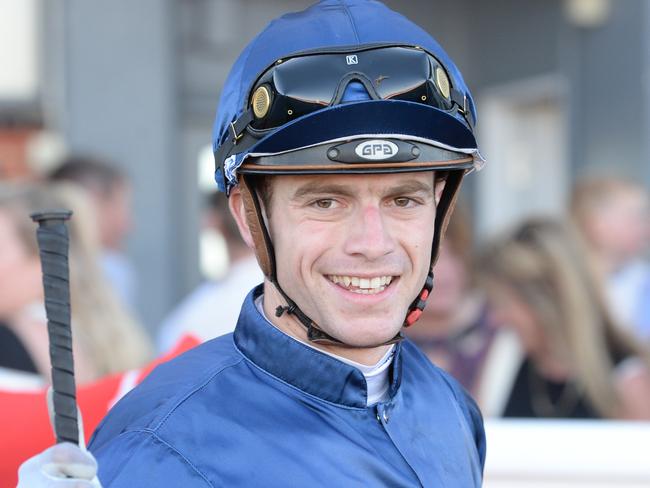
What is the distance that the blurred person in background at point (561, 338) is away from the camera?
3.88 metres

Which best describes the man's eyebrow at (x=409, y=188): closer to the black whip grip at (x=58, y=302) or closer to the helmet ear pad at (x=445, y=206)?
the helmet ear pad at (x=445, y=206)

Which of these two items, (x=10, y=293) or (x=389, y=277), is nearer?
(x=389, y=277)

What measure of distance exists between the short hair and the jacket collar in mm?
3376

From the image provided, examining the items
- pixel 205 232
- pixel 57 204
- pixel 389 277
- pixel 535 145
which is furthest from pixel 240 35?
pixel 389 277

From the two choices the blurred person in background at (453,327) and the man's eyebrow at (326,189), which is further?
the blurred person in background at (453,327)

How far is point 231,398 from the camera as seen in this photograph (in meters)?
1.79

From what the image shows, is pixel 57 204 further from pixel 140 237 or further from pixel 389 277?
pixel 140 237

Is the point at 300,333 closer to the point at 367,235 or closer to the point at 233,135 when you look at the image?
the point at 367,235

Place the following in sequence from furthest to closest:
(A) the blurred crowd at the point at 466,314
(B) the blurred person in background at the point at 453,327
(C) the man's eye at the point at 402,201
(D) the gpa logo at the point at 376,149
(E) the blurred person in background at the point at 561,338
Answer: (B) the blurred person in background at the point at 453,327 < (E) the blurred person in background at the point at 561,338 < (A) the blurred crowd at the point at 466,314 < (C) the man's eye at the point at 402,201 < (D) the gpa logo at the point at 376,149

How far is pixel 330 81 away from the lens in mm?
1828

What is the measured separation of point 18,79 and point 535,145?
3.94 meters

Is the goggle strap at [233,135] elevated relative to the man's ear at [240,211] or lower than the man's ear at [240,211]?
elevated

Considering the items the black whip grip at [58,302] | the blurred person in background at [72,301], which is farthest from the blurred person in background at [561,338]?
the black whip grip at [58,302]

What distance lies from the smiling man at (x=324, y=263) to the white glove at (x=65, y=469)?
206mm
